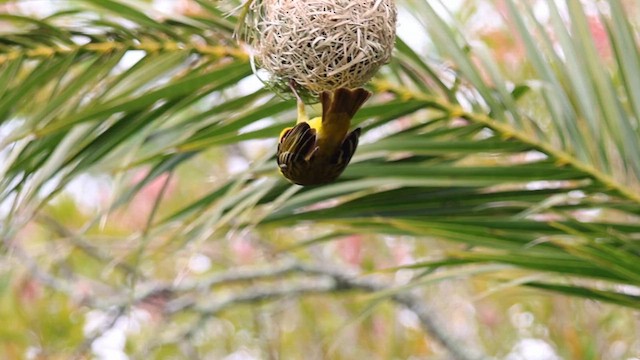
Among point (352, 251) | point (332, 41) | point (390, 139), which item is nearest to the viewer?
point (332, 41)

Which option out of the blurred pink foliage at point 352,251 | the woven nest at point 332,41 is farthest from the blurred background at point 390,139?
the blurred pink foliage at point 352,251

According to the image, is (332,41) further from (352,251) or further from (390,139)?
(352,251)

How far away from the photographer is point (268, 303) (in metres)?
2.92

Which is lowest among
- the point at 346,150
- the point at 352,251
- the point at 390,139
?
the point at 352,251

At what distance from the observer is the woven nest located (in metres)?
0.88

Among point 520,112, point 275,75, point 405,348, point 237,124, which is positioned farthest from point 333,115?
point 405,348

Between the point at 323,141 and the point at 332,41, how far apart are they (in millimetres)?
94

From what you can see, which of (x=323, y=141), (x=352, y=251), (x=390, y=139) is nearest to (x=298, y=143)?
(x=323, y=141)

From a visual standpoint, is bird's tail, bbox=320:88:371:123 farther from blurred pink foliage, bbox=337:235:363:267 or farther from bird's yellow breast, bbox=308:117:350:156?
blurred pink foliage, bbox=337:235:363:267

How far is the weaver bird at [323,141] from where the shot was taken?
888 mm

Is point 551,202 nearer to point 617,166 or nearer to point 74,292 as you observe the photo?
point 617,166

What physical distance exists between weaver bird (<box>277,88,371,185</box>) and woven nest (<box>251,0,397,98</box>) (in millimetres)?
18

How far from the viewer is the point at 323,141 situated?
3.00 ft

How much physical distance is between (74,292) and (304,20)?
2.22 meters
